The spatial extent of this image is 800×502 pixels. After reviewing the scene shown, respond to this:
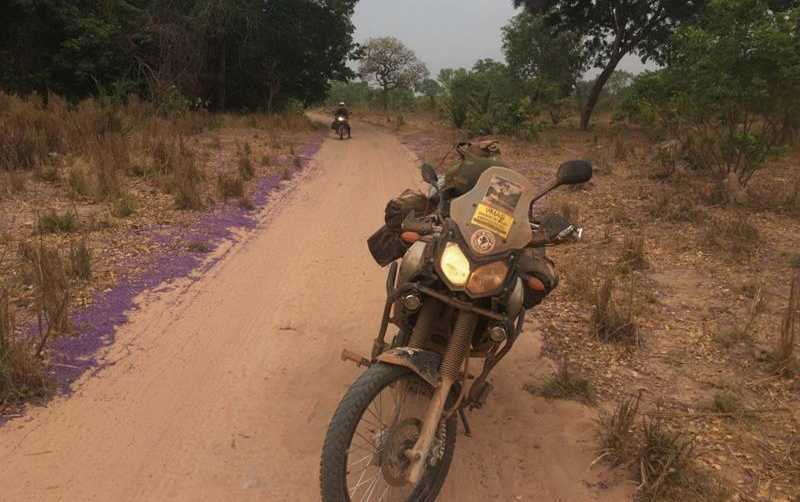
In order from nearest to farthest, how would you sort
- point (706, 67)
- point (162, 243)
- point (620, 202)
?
point (162, 243)
point (706, 67)
point (620, 202)

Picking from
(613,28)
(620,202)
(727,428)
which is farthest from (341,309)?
(613,28)

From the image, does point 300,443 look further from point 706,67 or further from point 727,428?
point 706,67

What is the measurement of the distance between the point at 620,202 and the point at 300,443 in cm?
707

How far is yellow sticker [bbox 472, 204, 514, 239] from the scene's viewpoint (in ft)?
8.70

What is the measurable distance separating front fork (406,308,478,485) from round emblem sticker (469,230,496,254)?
0.31 m

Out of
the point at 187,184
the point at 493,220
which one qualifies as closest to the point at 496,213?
the point at 493,220

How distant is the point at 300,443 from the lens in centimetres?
321

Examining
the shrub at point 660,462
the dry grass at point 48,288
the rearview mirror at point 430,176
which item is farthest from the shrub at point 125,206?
the shrub at point 660,462

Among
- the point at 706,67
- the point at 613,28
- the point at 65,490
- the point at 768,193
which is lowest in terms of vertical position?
the point at 65,490

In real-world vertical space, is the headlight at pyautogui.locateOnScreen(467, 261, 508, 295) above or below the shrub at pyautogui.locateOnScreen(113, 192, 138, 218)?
above

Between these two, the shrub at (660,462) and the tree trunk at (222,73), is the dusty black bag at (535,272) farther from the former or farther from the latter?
the tree trunk at (222,73)

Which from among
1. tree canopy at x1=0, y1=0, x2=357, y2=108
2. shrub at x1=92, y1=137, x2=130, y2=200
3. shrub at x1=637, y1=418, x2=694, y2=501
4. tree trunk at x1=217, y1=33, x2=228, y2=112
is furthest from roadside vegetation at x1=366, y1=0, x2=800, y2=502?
tree trunk at x1=217, y1=33, x2=228, y2=112

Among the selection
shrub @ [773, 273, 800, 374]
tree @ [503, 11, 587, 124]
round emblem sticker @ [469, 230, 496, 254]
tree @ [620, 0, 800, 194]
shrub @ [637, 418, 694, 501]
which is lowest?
shrub @ [637, 418, 694, 501]

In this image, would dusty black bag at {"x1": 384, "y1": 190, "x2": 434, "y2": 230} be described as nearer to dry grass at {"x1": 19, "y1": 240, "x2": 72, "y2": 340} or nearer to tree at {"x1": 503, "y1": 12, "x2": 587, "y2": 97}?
dry grass at {"x1": 19, "y1": 240, "x2": 72, "y2": 340}
